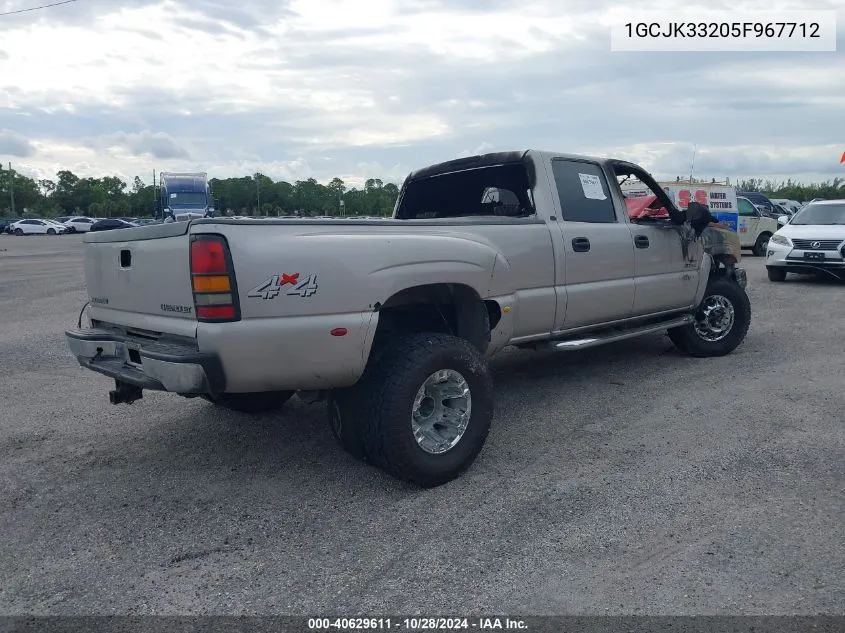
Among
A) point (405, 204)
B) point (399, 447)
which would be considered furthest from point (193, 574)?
point (405, 204)

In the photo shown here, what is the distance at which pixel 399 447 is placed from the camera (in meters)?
3.68

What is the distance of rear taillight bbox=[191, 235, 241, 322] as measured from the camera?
3352 mm

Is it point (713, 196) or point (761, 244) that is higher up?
point (713, 196)

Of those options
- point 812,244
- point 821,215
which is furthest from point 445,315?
point 821,215

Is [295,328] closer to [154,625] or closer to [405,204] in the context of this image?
[154,625]

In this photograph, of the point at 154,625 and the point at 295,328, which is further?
the point at 295,328

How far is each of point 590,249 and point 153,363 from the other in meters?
3.27

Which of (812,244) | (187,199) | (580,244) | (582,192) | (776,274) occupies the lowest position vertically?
(776,274)

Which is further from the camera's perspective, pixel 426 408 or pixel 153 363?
pixel 426 408

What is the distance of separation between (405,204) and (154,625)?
4242mm

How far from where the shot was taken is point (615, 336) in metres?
5.65

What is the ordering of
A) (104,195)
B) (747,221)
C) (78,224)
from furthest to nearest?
1. (104,195)
2. (78,224)
3. (747,221)

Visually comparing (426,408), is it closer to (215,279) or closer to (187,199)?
(215,279)

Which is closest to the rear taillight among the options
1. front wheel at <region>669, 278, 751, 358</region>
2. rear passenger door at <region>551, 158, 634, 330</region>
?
rear passenger door at <region>551, 158, 634, 330</region>
